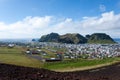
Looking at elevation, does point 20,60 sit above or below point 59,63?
above

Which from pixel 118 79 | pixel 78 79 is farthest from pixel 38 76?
pixel 118 79

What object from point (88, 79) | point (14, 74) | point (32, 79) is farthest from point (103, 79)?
point (14, 74)

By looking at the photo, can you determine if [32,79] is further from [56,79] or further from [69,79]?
[69,79]

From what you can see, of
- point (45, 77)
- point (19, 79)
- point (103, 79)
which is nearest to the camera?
point (19, 79)

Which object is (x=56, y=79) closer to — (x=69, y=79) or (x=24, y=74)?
(x=69, y=79)

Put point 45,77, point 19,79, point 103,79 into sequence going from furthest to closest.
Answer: point 103,79 → point 45,77 → point 19,79

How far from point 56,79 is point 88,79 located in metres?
3.02

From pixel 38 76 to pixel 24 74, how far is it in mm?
1533

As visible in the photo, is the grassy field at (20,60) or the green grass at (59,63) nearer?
the green grass at (59,63)

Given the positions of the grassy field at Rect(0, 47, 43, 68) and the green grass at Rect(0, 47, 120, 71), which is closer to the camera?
the green grass at Rect(0, 47, 120, 71)

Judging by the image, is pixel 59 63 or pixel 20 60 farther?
pixel 20 60

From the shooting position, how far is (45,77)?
58.1 ft

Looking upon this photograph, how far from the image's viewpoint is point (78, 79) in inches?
709

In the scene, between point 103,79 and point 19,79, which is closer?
point 19,79
